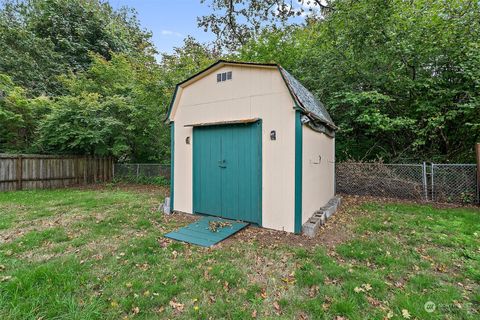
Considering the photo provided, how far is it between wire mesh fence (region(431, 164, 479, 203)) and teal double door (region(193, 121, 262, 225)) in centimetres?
528

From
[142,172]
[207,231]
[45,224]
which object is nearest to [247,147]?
[207,231]

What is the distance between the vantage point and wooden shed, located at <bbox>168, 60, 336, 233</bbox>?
397 centimetres

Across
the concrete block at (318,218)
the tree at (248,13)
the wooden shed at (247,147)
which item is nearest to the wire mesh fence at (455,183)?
the concrete block at (318,218)

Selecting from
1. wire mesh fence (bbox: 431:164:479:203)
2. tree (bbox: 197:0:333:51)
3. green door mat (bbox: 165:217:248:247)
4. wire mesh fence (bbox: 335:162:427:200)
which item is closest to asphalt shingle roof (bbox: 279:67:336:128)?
tree (bbox: 197:0:333:51)

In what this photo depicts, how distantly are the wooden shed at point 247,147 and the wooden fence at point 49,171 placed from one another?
7.32 metres

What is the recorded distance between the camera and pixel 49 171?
31.0 feet

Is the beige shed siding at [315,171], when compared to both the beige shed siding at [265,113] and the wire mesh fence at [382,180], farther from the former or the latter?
the wire mesh fence at [382,180]

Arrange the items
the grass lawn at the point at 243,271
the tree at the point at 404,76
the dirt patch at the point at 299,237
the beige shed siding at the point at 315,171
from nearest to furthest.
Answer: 1. the grass lawn at the point at 243,271
2. the dirt patch at the point at 299,237
3. the beige shed siding at the point at 315,171
4. the tree at the point at 404,76

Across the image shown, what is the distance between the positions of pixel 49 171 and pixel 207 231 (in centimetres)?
898

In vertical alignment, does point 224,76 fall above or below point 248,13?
below

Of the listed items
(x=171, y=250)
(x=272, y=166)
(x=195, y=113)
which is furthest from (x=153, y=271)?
→ (x=195, y=113)

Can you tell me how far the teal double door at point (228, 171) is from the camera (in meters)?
4.30

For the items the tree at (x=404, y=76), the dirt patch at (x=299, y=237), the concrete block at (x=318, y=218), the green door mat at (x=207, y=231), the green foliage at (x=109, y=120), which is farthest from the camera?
the green foliage at (x=109, y=120)

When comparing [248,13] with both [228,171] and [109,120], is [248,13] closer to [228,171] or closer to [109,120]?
[228,171]
